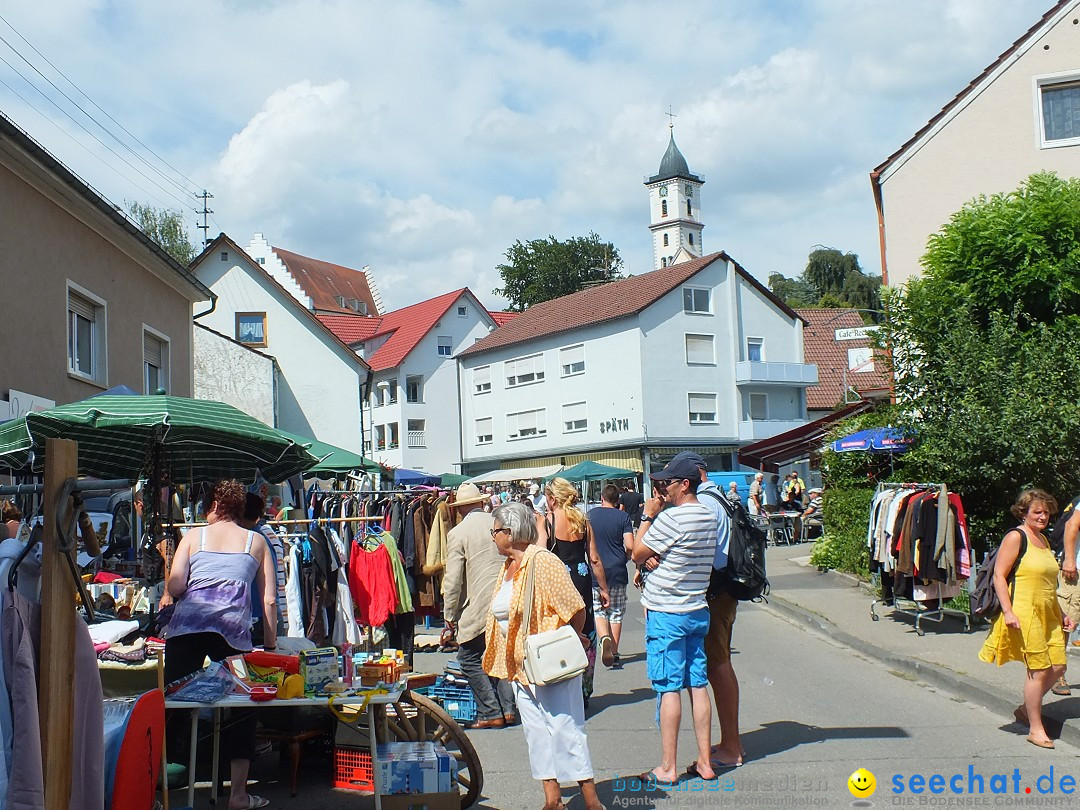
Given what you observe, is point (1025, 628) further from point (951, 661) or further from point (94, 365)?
point (94, 365)

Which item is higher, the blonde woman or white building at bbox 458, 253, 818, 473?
white building at bbox 458, 253, 818, 473

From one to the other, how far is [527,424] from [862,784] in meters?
47.8

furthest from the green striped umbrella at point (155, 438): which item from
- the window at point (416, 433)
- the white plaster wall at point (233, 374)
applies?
the window at point (416, 433)

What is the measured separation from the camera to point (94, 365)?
54.4ft

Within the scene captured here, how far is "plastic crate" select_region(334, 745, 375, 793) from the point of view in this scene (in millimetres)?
6410

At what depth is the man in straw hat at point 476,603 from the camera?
27.1 feet

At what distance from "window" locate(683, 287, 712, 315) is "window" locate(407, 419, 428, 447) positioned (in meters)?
16.2

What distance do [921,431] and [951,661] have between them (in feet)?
14.8

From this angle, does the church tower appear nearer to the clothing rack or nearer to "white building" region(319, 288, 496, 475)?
"white building" region(319, 288, 496, 475)

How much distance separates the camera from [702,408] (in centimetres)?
4981

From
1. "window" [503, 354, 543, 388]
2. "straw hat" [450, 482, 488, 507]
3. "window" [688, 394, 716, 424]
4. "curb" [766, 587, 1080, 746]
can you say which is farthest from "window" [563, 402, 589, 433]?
"straw hat" [450, 482, 488, 507]

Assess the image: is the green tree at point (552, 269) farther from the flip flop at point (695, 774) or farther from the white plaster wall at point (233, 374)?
the flip flop at point (695, 774)

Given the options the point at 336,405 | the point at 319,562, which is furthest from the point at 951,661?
the point at 336,405

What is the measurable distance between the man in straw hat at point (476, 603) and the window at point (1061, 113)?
56.1ft
